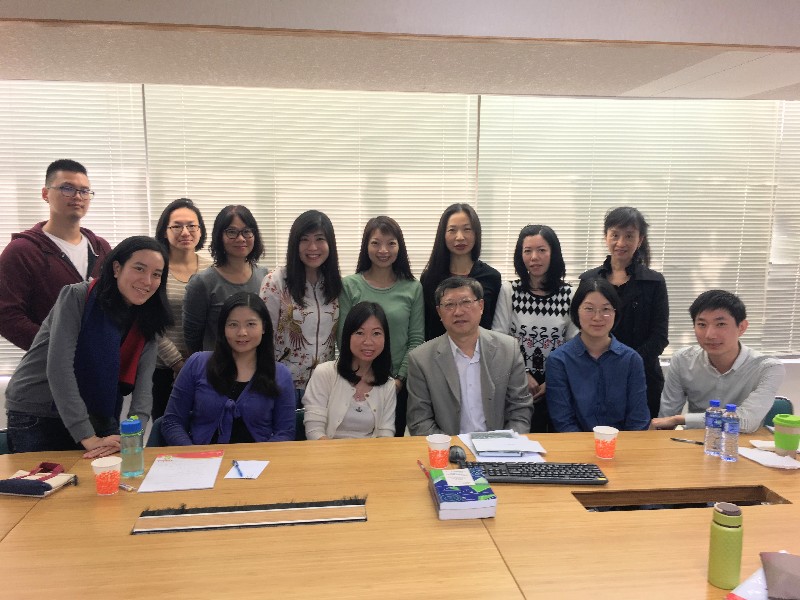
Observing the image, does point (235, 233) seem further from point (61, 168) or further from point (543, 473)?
point (543, 473)

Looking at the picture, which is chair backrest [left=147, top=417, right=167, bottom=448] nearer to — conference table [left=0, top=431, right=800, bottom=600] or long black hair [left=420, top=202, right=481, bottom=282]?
conference table [left=0, top=431, right=800, bottom=600]

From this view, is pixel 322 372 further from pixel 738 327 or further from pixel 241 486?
→ pixel 738 327

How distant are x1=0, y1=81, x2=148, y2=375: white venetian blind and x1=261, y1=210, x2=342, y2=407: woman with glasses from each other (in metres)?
1.62

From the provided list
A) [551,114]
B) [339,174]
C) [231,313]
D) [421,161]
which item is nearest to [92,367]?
[231,313]

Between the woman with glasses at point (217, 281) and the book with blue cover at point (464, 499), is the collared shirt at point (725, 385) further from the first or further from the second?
the woman with glasses at point (217, 281)

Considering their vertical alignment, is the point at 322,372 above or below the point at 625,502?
above

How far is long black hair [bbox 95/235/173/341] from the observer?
7.06 feet

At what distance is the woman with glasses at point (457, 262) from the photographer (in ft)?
9.82

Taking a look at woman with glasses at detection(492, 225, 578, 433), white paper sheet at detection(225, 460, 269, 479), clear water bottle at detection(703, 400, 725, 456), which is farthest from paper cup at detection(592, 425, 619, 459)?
white paper sheet at detection(225, 460, 269, 479)

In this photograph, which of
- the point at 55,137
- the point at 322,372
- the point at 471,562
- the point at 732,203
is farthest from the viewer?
the point at 732,203

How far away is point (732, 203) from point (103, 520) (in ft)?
14.7

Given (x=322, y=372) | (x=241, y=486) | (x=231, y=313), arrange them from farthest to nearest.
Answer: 1. (x=322, y=372)
2. (x=231, y=313)
3. (x=241, y=486)

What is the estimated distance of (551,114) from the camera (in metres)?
4.09

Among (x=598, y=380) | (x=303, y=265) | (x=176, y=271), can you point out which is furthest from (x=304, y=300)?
(x=598, y=380)
